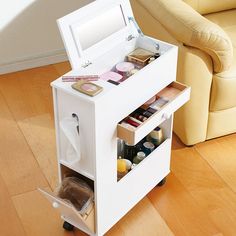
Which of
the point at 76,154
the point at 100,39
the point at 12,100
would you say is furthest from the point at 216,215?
the point at 12,100

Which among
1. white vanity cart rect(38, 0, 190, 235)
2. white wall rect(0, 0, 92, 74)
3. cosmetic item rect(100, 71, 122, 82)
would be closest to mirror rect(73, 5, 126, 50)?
white vanity cart rect(38, 0, 190, 235)

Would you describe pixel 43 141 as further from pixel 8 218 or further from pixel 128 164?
pixel 128 164

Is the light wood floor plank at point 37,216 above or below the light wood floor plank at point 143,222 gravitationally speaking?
above

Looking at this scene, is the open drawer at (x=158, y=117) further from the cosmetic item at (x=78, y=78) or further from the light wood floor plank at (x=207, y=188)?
the light wood floor plank at (x=207, y=188)

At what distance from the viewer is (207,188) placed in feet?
7.22

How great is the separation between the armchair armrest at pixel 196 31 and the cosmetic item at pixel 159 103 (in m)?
0.31

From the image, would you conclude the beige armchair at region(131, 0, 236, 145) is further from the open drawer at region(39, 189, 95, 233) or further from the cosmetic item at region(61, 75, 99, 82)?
the open drawer at region(39, 189, 95, 233)

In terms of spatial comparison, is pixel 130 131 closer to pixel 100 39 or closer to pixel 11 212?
pixel 100 39

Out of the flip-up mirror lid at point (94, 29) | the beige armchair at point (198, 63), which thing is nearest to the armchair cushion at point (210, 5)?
the beige armchair at point (198, 63)

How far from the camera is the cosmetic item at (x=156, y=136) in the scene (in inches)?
80.4

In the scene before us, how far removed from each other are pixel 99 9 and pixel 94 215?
68cm

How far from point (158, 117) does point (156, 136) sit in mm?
229

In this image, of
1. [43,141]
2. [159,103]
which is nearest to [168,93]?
[159,103]

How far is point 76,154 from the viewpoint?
1766 mm
